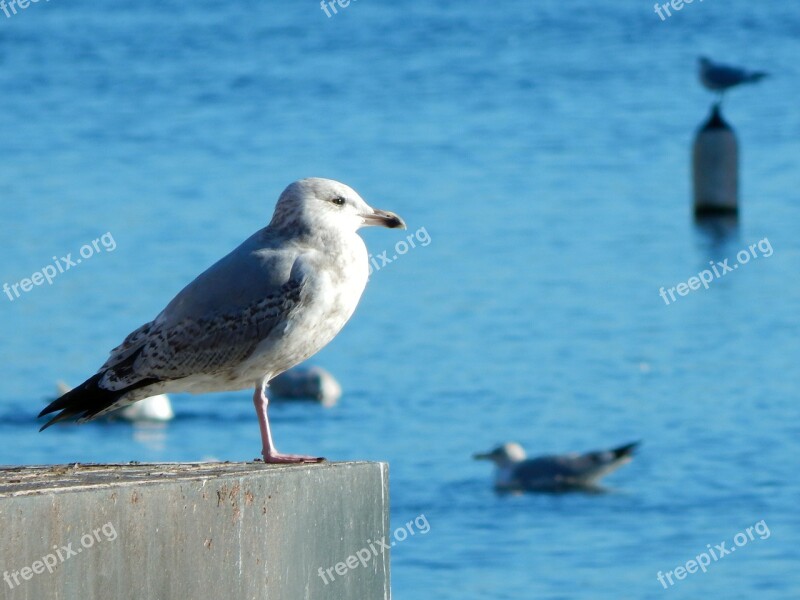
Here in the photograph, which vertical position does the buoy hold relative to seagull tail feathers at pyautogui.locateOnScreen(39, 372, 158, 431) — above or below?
above

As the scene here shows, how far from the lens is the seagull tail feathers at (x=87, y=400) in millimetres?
4559

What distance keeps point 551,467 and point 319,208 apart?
8.82 meters

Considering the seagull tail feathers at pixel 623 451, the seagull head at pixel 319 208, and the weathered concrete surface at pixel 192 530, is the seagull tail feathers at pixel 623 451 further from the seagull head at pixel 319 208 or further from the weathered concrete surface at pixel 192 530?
the weathered concrete surface at pixel 192 530

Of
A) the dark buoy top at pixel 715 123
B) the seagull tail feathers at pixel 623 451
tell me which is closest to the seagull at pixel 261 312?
the seagull tail feathers at pixel 623 451

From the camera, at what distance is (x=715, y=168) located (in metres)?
25.3

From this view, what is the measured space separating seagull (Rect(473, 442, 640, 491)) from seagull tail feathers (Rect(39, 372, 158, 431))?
27.9 ft

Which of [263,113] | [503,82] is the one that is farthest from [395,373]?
[503,82]

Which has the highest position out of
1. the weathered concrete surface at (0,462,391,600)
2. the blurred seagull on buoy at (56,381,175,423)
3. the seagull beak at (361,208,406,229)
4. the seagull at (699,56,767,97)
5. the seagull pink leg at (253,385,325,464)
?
the seagull at (699,56,767,97)

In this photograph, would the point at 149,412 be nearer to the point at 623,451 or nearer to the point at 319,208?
the point at 623,451

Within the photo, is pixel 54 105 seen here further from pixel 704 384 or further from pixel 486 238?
pixel 704 384

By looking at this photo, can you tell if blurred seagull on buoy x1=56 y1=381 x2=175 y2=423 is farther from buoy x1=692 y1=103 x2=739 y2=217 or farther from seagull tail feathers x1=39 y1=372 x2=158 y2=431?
buoy x1=692 y1=103 x2=739 y2=217

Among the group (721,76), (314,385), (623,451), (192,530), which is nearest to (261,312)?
(192,530)

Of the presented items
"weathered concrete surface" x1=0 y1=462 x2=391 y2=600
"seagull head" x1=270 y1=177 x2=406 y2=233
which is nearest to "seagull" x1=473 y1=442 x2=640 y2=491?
"seagull head" x1=270 y1=177 x2=406 y2=233

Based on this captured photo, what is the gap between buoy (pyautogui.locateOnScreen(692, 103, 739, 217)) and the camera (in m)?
24.4
